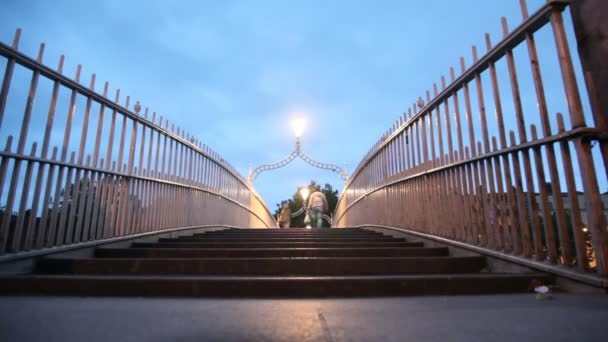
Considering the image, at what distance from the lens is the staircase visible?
2.77 meters

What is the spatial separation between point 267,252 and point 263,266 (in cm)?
65

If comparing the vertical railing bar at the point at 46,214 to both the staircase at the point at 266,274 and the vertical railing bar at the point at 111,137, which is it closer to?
the staircase at the point at 266,274

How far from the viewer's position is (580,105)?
8.89ft

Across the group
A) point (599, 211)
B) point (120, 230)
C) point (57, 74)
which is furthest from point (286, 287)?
point (57, 74)

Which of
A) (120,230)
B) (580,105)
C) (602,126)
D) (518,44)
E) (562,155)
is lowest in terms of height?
(120,230)

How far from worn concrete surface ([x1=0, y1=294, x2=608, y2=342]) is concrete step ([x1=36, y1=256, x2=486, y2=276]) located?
0.84 m

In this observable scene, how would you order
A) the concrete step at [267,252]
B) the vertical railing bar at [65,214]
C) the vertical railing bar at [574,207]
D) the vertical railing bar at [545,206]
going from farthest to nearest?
the concrete step at [267,252] → the vertical railing bar at [65,214] → the vertical railing bar at [545,206] → the vertical railing bar at [574,207]

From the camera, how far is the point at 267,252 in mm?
4078

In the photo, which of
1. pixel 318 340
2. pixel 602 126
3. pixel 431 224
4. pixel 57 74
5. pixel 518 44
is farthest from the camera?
pixel 431 224

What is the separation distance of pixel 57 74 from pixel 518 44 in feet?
16.5

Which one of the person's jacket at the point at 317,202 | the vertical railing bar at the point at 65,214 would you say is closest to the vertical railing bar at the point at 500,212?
the vertical railing bar at the point at 65,214

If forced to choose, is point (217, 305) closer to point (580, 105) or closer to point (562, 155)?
point (562, 155)

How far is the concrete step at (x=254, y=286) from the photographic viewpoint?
2758mm

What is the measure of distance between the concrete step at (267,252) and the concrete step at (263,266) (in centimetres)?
56
